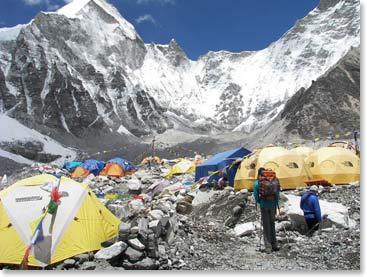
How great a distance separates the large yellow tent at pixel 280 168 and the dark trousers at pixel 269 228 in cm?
485

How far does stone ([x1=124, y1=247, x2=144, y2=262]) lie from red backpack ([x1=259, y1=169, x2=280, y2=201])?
2266 mm

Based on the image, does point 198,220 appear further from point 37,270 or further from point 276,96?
point 276,96

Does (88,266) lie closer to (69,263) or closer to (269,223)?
(69,263)

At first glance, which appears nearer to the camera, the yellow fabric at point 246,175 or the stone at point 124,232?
the stone at point 124,232

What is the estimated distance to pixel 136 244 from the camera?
24.0ft

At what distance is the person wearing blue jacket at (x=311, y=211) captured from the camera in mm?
8953

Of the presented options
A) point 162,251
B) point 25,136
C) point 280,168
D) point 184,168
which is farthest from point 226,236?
point 25,136

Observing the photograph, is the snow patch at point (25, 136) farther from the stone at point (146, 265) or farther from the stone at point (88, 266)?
the stone at point (146, 265)

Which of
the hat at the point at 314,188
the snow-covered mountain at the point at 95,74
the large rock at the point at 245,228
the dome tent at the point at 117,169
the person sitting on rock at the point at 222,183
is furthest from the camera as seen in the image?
the snow-covered mountain at the point at 95,74

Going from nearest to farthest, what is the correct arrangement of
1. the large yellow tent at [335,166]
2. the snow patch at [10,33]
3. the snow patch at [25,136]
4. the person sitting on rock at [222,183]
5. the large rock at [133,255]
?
the large rock at [133,255]
the large yellow tent at [335,166]
the person sitting on rock at [222,183]
the snow patch at [25,136]
the snow patch at [10,33]

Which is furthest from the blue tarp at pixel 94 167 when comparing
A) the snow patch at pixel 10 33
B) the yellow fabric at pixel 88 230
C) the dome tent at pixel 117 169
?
the snow patch at pixel 10 33

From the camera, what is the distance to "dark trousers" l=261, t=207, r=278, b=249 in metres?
7.93

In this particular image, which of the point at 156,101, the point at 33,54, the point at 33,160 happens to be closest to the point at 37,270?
the point at 33,160

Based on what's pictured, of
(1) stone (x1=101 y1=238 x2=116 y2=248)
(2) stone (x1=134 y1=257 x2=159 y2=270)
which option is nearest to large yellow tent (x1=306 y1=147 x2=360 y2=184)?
(1) stone (x1=101 y1=238 x2=116 y2=248)
